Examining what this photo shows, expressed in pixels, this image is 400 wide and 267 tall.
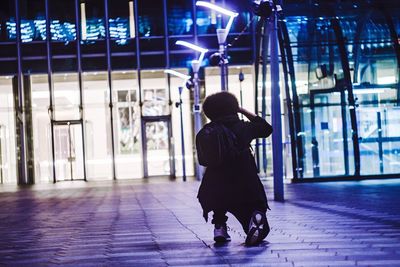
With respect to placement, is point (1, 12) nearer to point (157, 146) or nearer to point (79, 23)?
point (79, 23)

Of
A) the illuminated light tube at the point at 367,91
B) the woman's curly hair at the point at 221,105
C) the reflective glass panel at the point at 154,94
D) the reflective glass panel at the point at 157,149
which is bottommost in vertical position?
the reflective glass panel at the point at 157,149

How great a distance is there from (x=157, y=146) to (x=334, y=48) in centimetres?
1799

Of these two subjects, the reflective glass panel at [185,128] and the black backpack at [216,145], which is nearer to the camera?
the black backpack at [216,145]

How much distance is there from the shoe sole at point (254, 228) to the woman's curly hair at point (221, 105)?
1.04 m

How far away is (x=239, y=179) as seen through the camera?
25.3 feet

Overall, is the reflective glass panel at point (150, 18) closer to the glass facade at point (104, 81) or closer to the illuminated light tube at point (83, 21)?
the glass facade at point (104, 81)

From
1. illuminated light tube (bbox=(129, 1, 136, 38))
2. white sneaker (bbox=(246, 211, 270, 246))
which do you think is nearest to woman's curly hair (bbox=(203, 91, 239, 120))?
white sneaker (bbox=(246, 211, 270, 246))

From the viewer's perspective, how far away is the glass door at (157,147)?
4247cm

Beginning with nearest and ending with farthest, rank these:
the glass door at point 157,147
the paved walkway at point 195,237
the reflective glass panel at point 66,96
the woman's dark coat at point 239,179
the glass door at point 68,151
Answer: the paved walkway at point 195,237
the woman's dark coat at point 239,179
the reflective glass panel at point 66,96
the glass door at point 68,151
the glass door at point 157,147

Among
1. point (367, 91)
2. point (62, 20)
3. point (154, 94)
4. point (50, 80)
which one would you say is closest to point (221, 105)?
point (367, 91)

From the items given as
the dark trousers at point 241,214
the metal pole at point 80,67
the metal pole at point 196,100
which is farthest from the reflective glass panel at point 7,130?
the dark trousers at point 241,214

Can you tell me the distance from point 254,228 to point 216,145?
849 mm

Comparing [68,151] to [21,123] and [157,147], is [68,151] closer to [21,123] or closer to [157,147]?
[21,123]

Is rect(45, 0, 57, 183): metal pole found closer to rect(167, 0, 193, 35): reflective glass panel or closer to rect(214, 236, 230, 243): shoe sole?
rect(167, 0, 193, 35): reflective glass panel
